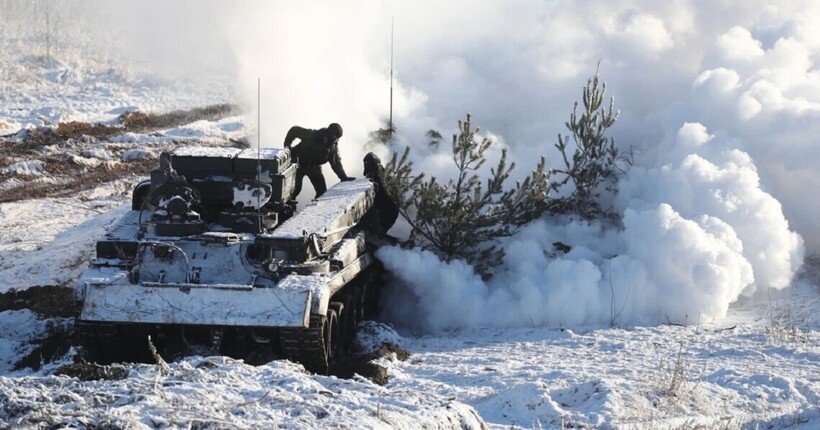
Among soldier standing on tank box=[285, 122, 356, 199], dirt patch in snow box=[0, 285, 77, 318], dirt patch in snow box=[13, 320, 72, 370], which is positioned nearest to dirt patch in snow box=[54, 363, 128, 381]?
dirt patch in snow box=[13, 320, 72, 370]

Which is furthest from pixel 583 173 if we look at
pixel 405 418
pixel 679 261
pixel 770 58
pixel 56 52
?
pixel 56 52

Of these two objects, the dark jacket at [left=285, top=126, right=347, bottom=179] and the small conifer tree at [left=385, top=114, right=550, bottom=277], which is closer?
the small conifer tree at [left=385, top=114, right=550, bottom=277]

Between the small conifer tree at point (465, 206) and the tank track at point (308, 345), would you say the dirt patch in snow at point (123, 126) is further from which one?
the tank track at point (308, 345)

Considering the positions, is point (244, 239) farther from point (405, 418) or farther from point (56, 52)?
point (56, 52)

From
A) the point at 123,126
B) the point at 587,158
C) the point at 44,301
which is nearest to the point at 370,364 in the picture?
the point at 44,301

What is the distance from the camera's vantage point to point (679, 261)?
14062 mm

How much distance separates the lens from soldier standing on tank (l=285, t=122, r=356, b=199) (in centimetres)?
1460

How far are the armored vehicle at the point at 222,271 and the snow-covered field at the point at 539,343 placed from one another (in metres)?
0.66

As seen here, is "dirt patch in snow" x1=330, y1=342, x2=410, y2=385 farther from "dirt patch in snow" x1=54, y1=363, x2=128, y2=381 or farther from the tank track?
"dirt patch in snow" x1=54, y1=363, x2=128, y2=381

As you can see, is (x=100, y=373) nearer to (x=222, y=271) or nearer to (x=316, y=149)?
(x=222, y=271)

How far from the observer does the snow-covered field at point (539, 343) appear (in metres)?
7.31

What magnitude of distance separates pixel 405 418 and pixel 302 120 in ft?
40.0

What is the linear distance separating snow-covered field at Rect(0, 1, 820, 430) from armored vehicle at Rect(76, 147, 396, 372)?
2.16 ft

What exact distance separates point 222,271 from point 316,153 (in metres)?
3.89
